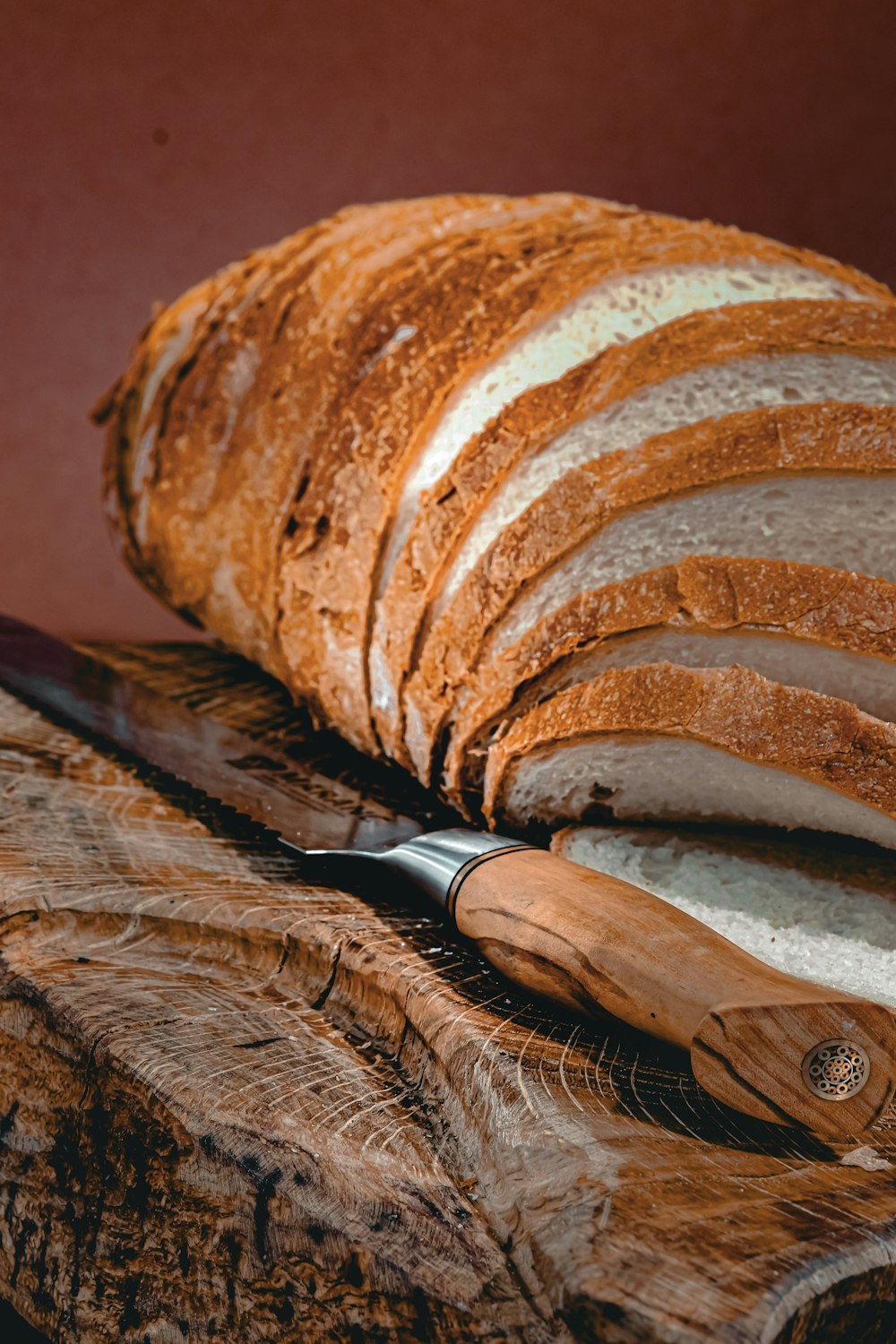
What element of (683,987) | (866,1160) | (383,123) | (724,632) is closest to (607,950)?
(683,987)

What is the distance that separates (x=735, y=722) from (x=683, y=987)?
24cm

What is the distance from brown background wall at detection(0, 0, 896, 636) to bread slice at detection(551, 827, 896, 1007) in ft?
5.12

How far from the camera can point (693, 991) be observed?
0.54m

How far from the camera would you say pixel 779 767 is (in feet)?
2.33

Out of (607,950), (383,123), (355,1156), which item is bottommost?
(355,1156)

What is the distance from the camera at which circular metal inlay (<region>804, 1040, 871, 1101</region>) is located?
51 cm

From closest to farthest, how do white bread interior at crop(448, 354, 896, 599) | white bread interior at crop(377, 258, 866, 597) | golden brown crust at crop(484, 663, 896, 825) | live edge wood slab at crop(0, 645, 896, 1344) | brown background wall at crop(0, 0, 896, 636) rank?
live edge wood slab at crop(0, 645, 896, 1344), golden brown crust at crop(484, 663, 896, 825), white bread interior at crop(448, 354, 896, 599), white bread interior at crop(377, 258, 866, 597), brown background wall at crop(0, 0, 896, 636)

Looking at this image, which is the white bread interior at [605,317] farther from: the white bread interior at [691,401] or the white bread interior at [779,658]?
the white bread interior at [779,658]

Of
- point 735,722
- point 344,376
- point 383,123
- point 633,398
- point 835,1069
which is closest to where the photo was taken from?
point 835,1069

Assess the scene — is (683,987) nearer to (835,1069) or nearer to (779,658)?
(835,1069)

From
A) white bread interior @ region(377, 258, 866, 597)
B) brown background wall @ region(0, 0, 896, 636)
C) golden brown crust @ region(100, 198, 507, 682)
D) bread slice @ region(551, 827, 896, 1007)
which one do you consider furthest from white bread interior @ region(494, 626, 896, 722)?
brown background wall @ region(0, 0, 896, 636)

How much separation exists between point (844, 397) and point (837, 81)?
1.41 m

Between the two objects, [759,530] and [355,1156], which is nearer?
[355,1156]

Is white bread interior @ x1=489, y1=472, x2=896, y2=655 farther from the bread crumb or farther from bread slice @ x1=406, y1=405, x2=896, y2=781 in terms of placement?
the bread crumb
